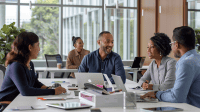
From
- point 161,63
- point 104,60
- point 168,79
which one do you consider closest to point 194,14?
point 104,60

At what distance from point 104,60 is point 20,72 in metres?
1.42

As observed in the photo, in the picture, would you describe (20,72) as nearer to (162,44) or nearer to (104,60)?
(104,60)

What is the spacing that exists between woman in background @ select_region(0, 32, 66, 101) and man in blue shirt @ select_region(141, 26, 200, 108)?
3.45ft

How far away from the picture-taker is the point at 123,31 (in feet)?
29.9

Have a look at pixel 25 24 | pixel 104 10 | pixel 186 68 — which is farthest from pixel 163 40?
pixel 25 24

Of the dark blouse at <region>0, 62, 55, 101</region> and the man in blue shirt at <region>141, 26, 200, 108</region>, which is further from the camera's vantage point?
the dark blouse at <region>0, 62, 55, 101</region>

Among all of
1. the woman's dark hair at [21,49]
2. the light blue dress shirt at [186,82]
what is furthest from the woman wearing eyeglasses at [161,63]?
the woman's dark hair at [21,49]

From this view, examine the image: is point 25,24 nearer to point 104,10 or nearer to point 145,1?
point 104,10

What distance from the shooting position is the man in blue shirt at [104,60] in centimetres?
333

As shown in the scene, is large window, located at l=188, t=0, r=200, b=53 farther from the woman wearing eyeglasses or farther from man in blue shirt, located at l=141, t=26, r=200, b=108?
man in blue shirt, located at l=141, t=26, r=200, b=108

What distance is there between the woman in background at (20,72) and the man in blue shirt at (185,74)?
3.45 ft

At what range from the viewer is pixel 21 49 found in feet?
7.79

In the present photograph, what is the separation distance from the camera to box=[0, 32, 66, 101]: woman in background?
7.39 feet

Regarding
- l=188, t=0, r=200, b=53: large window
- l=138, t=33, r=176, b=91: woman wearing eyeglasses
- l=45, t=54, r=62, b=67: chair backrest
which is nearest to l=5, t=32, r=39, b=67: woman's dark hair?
l=138, t=33, r=176, b=91: woman wearing eyeglasses
